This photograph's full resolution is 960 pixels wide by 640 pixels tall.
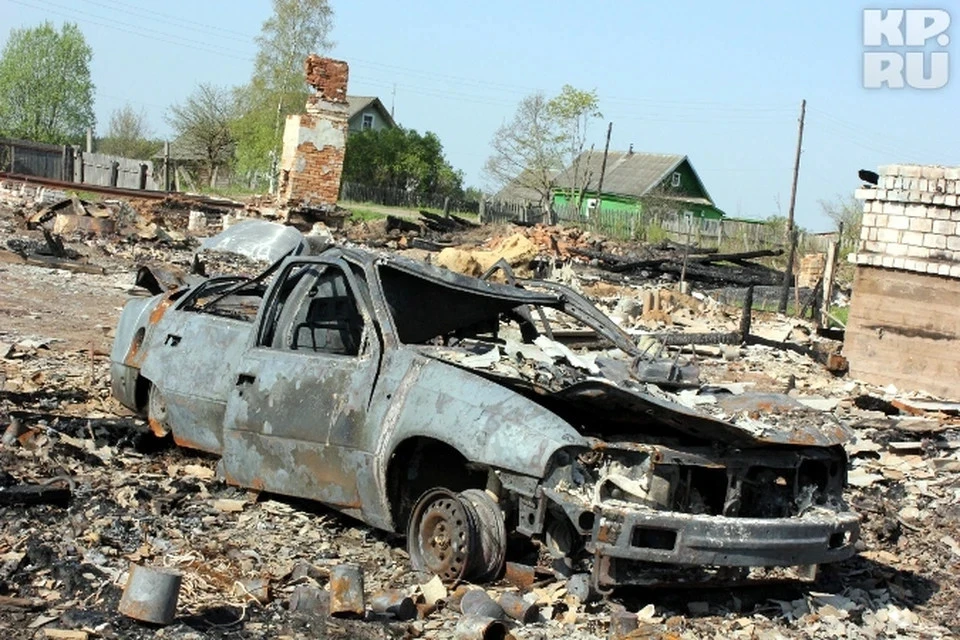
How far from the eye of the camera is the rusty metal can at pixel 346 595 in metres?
5.25

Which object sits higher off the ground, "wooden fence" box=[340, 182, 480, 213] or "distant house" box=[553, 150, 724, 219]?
"distant house" box=[553, 150, 724, 219]

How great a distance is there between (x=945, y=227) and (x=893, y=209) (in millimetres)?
770

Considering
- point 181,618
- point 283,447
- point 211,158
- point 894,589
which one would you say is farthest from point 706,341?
point 211,158

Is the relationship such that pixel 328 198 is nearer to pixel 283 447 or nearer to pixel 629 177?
pixel 283 447

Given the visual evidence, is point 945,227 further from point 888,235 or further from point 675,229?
point 675,229

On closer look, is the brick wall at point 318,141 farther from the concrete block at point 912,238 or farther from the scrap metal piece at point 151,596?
the scrap metal piece at point 151,596

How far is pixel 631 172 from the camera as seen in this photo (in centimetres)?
7350

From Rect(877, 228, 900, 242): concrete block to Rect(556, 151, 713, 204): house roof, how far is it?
52192mm

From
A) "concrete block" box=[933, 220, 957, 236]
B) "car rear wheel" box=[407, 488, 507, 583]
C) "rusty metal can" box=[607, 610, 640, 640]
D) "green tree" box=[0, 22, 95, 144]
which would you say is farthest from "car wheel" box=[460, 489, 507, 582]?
"green tree" box=[0, 22, 95, 144]

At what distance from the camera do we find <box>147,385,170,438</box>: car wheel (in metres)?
7.95

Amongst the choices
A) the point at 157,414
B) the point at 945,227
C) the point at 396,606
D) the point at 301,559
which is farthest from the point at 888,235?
the point at 396,606

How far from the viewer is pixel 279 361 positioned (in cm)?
684

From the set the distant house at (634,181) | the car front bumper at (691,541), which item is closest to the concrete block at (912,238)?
the car front bumper at (691,541)

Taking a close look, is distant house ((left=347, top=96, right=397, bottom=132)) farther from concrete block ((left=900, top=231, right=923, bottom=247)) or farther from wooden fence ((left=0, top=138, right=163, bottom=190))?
concrete block ((left=900, top=231, right=923, bottom=247))
